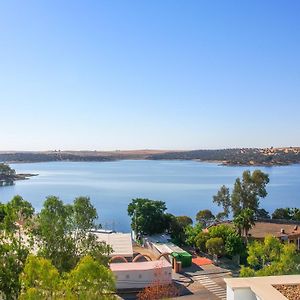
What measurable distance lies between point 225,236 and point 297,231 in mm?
9206

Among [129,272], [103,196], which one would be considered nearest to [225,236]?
[129,272]

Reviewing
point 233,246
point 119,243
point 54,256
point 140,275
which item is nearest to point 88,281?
point 54,256

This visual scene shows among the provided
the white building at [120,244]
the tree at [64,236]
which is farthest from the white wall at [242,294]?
the white building at [120,244]

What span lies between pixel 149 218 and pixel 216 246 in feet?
26.9

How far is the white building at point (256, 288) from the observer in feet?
31.9

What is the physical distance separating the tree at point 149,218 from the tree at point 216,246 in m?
7.36

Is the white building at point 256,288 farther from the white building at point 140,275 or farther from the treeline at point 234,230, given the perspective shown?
the white building at point 140,275

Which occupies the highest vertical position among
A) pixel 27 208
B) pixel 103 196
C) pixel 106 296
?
pixel 27 208

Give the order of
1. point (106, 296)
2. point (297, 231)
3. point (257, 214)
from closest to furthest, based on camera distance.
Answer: point (106, 296)
point (297, 231)
point (257, 214)

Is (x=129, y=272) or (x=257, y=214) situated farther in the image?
(x=257, y=214)

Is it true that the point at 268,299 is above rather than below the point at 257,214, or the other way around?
above

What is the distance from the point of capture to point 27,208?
54.6ft

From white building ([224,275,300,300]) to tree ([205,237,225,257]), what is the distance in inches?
701

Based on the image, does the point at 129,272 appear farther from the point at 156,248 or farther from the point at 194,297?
the point at 156,248
